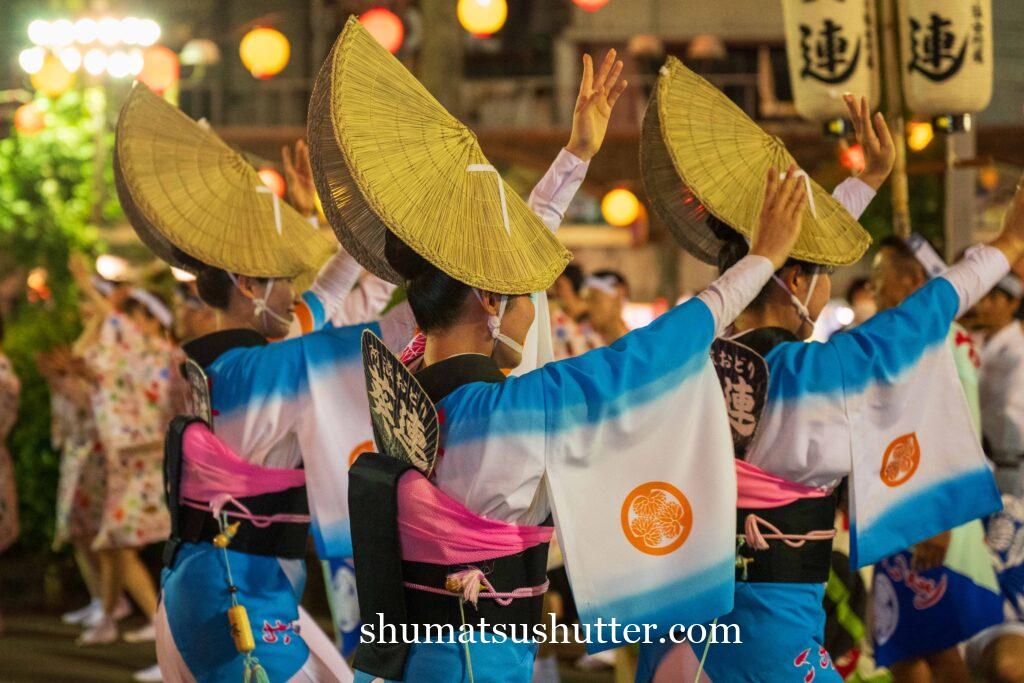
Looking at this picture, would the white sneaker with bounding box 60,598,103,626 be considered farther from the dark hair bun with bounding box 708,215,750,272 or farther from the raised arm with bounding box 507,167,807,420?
the raised arm with bounding box 507,167,807,420

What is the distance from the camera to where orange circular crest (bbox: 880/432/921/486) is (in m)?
3.35

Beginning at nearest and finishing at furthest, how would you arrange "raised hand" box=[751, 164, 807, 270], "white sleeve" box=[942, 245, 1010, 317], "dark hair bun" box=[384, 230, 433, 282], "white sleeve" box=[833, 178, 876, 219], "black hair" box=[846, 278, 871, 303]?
A: "dark hair bun" box=[384, 230, 433, 282] → "raised hand" box=[751, 164, 807, 270] → "white sleeve" box=[942, 245, 1010, 317] → "white sleeve" box=[833, 178, 876, 219] → "black hair" box=[846, 278, 871, 303]

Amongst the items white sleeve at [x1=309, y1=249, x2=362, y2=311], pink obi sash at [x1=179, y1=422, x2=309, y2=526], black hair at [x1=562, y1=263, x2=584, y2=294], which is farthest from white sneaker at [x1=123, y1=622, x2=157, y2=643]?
pink obi sash at [x1=179, y1=422, x2=309, y2=526]

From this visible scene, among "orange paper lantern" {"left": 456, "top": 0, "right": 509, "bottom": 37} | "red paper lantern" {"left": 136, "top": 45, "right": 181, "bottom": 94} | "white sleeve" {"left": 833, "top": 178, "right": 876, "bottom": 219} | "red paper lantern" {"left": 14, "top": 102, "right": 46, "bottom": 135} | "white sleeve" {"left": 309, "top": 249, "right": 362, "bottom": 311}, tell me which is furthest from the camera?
"red paper lantern" {"left": 14, "top": 102, "right": 46, "bottom": 135}

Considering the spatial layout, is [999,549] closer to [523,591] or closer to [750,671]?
[750,671]

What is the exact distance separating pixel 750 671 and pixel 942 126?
163 inches

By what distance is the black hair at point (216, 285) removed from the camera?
13.0ft

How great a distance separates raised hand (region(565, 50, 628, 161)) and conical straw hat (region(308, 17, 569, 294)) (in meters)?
0.57

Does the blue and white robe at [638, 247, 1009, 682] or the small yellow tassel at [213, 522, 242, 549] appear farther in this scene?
the small yellow tassel at [213, 522, 242, 549]

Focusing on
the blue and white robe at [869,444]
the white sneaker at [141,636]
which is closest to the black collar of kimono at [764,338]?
the blue and white robe at [869,444]

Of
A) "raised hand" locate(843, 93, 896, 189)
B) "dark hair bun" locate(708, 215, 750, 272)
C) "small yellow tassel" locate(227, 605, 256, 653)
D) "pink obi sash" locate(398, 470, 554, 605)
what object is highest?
"raised hand" locate(843, 93, 896, 189)

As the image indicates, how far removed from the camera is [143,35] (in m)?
12.6

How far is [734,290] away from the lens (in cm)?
276

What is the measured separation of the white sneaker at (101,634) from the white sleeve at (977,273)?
20.1 ft
